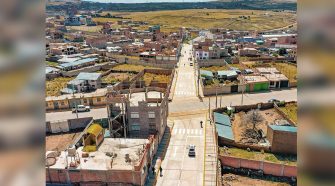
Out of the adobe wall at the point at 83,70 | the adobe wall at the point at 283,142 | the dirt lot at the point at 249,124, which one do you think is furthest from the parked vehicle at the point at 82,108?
the adobe wall at the point at 283,142

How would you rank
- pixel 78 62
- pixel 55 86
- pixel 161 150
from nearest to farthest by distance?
pixel 161 150 → pixel 55 86 → pixel 78 62

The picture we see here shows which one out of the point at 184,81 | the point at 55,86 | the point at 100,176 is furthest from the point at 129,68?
the point at 100,176

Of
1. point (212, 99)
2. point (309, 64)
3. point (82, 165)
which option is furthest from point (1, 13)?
point (212, 99)

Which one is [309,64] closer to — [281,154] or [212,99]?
[281,154]

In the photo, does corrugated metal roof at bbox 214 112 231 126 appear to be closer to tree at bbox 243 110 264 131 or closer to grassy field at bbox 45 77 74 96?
tree at bbox 243 110 264 131

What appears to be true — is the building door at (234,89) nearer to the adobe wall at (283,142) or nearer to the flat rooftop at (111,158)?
the adobe wall at (283,142)

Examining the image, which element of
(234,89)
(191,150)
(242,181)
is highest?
(234,89)

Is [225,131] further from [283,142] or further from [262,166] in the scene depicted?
[262,166]
